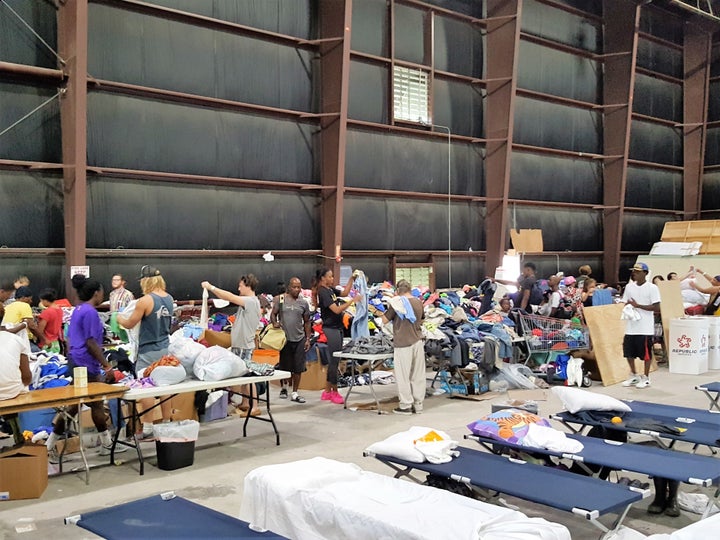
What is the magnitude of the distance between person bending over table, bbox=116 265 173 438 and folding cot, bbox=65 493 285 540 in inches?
98.5

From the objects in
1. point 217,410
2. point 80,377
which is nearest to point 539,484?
point 80,377

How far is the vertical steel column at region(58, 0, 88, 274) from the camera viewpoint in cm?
917

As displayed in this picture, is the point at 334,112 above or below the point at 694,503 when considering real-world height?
above

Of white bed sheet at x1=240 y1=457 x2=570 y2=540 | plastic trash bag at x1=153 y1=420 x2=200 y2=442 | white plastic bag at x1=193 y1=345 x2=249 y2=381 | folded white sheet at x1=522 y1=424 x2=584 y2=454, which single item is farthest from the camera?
white plastic bag at x1=193 y1=345 x2=249 y2=381

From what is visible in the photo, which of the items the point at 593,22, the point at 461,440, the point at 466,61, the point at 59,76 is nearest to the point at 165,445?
the point at 461,440

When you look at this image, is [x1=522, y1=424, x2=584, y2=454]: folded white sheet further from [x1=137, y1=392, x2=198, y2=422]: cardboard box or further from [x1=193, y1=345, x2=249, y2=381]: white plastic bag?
[x1=137, y1=392, x2=198, y2=422]: cardboard box

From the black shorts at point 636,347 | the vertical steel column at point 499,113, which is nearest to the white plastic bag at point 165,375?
the black shorts at point 636,347

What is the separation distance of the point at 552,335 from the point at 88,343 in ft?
19.2

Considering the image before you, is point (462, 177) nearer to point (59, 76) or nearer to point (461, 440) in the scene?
point (59, 76)

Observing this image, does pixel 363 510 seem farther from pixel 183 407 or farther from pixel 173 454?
pixel 183 407

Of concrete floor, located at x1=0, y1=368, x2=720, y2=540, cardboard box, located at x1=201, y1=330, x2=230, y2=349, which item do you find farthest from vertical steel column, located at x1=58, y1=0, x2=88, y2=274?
concrete floor, located at x1=0, y1=368, x2=720, y2=540

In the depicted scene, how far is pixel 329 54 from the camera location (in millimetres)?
11898

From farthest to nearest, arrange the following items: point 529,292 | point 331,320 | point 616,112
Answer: point 616,112 → point 529,292 → point 331,320

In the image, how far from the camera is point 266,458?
5.95 m
